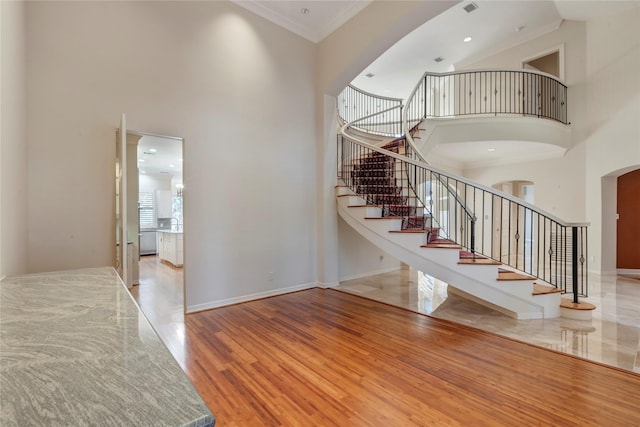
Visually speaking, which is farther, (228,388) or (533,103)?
(533,103)

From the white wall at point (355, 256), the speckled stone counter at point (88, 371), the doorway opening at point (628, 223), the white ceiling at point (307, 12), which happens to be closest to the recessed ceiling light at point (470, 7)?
the white ceiling at point (307, 12)

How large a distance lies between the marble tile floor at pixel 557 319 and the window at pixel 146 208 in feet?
10.0

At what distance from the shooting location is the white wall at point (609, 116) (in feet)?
18.8

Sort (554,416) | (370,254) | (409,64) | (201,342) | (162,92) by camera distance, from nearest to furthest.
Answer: (554,416) → (201,342) → (162,92) → (370,254) → (409,64)

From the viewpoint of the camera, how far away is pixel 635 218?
6.61 m

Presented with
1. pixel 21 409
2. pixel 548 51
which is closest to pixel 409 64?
pixel 548 51

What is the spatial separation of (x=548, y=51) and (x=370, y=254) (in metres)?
6.75

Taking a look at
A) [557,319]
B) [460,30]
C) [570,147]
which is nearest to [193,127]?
[557,319]

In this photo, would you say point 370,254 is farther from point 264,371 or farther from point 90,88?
point 90,88

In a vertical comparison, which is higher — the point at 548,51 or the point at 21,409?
the point at 548,51

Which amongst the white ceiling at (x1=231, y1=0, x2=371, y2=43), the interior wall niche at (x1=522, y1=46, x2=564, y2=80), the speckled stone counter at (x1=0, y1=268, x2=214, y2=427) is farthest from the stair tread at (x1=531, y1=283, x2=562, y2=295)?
the interior wall niche at (x1=522, y1=46, x2=564, y2=80)

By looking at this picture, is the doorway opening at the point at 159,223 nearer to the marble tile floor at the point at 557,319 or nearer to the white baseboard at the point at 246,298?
the white baseboard at the point at 246,298

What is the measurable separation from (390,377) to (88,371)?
2.11 m

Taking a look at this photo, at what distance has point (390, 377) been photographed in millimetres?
2246
